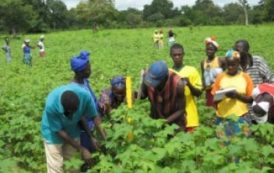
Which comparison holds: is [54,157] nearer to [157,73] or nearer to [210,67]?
[157,73]

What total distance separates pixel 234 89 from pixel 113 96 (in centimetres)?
158

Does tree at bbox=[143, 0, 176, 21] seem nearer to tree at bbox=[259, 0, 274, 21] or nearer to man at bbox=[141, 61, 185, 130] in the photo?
tree at bbox=[259, 0, 274, 21]

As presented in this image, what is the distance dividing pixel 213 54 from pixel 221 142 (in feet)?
8.09

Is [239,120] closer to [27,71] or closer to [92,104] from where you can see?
[92,104]

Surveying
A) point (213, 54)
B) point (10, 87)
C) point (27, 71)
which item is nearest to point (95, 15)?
point (27, 71)

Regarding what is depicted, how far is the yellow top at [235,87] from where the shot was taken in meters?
5.79

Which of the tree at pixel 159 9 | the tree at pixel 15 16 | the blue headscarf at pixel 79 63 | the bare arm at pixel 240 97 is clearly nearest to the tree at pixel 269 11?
the tree at pixel 15 16

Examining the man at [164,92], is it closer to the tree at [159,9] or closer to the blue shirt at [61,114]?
the blue shirt at [61,114]

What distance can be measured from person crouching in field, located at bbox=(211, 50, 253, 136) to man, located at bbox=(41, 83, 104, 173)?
144cm

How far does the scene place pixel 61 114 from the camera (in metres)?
5.19

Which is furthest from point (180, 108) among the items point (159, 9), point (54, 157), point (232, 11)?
point (232, 11)

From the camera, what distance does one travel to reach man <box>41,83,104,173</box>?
5.13 metres

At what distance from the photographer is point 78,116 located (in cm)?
536

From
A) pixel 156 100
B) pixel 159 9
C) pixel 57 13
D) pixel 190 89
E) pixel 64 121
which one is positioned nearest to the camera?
pixel 64 121
